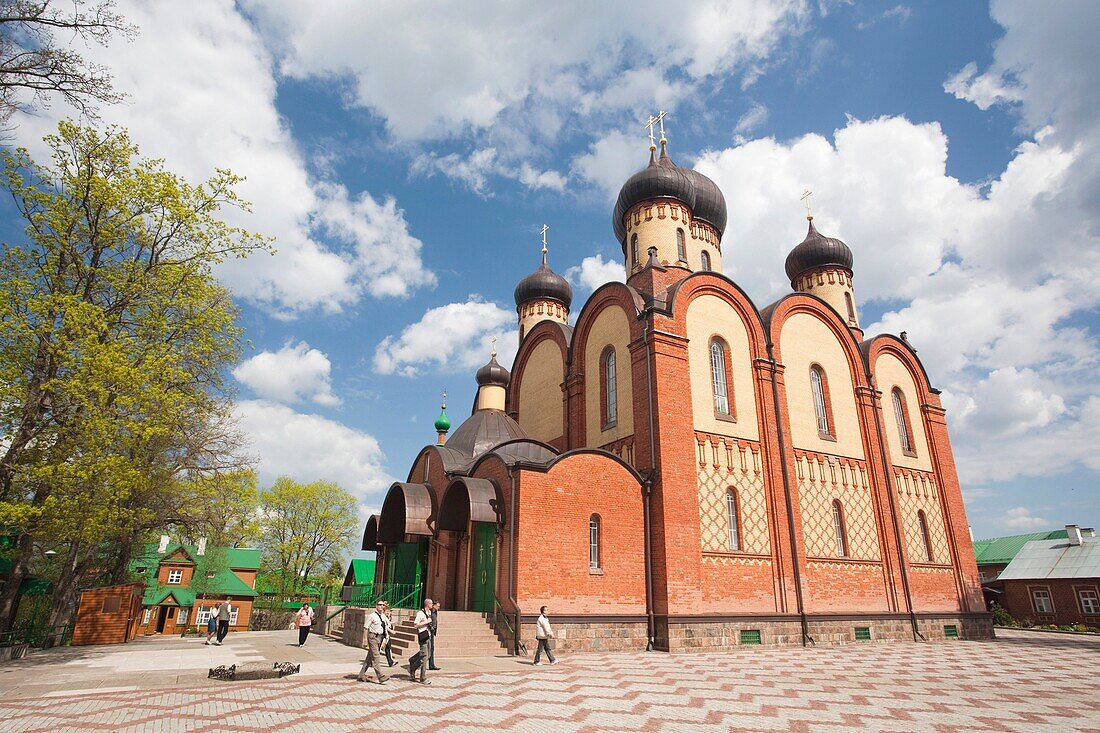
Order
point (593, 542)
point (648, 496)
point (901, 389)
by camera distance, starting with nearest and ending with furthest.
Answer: point (593, 542)
point (648, 496)
point (901, 389)

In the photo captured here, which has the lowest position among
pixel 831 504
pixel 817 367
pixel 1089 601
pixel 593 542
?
pixel 1089 601

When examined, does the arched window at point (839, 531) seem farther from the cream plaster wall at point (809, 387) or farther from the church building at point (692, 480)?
the cream plaster wall at point (809, 387)

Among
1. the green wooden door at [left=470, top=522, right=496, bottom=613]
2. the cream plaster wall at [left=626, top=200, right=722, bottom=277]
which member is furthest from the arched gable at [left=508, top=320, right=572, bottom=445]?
the green wooden door at [left=470, top=522, right=496, bottom=613]

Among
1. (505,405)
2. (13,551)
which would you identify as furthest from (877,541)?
(13,551)

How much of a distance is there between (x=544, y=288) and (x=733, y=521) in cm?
1331

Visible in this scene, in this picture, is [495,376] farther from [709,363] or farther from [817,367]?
[817,367]

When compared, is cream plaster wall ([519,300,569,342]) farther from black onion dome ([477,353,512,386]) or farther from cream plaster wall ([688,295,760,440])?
cream plaster wall ([688,295,760,440])

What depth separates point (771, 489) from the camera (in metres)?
16.3

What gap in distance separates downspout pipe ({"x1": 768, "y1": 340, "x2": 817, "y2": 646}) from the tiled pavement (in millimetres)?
4045

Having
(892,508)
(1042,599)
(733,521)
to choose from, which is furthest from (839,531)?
(1042,599)

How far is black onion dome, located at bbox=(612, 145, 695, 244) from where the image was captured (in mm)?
20766

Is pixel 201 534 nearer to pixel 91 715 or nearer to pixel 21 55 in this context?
pixel 91 715

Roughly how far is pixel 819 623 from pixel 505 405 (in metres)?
12.7

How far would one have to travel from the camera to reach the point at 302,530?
37.4m
